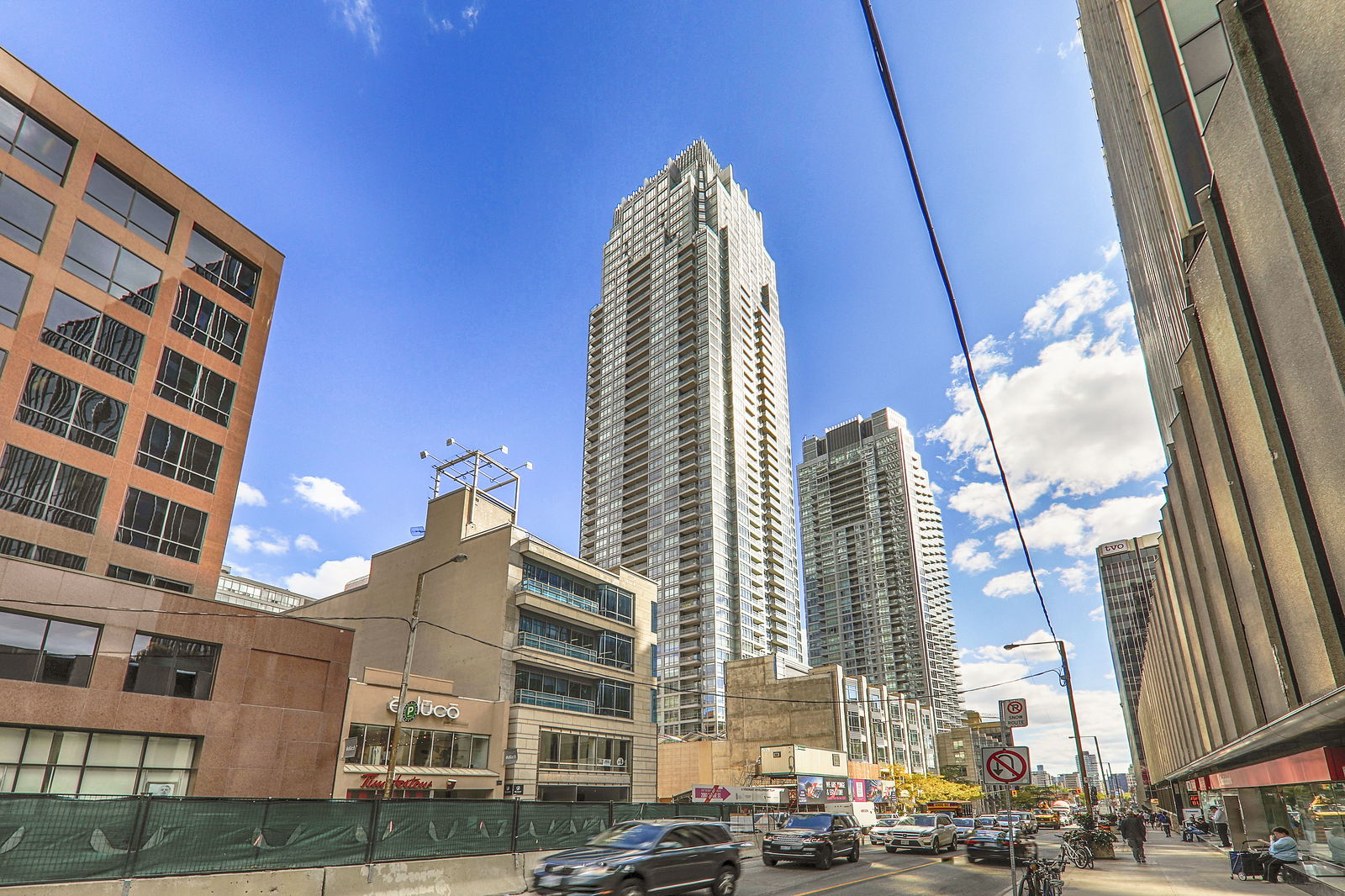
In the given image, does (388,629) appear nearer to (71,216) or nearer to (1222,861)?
(71,216)

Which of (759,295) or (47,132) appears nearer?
(47,132)

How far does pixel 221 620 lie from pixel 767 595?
90872mm

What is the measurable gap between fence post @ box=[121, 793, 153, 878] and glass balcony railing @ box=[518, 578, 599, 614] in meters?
28.0

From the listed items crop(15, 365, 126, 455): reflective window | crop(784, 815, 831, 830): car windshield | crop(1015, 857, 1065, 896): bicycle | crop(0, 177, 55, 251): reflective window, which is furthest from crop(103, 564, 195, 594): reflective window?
crop(1015, 857, 1065, 896): bicycle

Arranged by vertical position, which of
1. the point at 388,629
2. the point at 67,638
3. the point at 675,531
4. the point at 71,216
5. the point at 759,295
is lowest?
the point at 67,638

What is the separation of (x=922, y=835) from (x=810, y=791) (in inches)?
1397

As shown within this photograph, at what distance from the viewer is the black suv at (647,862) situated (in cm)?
1148

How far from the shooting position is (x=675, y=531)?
350 feet

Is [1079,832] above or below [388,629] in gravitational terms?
below

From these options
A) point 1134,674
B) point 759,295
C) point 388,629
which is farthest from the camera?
point 1134,674

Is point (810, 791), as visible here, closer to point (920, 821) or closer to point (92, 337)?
point (920, 821)

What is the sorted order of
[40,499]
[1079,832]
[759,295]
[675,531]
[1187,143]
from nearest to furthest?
[1187,143] → [40,499] → [1079,832] → [675,531] → [759,295]

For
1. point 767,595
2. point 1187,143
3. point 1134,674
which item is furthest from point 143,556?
point 1134,674

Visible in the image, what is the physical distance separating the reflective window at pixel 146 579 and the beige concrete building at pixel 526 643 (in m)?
10.1
